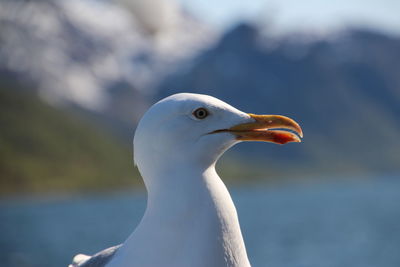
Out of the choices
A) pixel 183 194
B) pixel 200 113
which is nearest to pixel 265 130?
pixel 200 113

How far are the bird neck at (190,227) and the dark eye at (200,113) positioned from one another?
35cm

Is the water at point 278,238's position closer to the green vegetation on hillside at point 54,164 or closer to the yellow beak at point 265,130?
the green vegetation on hillside at point 54,164

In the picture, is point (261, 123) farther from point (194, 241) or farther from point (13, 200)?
point (13, 200)

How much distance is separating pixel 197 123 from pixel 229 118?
232mm

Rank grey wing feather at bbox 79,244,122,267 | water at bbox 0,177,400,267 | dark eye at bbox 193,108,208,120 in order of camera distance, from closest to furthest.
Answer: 1. dark eye at bbox 193,108,208,120
2. grey wing feather at bbox 79,244,122,267
3. water at bbox 0,177,400,267

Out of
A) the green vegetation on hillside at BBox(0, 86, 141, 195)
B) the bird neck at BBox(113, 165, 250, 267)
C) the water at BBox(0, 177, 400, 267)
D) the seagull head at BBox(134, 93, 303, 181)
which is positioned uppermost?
the green vegetation on hillside at BBox(0, 86, 141, 195)

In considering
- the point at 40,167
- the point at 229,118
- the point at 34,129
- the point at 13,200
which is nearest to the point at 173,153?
the point at 229,118

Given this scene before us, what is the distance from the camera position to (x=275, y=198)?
171000mm

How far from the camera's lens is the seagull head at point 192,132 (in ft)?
12.1

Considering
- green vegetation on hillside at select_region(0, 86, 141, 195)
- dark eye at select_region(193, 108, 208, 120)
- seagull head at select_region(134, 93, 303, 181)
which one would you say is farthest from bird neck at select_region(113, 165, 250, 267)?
green vegetation on hillside at select_region(0, 86, 141, 195)

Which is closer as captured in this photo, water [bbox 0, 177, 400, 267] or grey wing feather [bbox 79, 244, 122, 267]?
grey wing feather [bbox 79, 244, 122, 267]

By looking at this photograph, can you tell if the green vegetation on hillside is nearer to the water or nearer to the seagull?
the water

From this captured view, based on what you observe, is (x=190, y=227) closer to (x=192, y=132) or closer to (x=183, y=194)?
(x=183, y=194)

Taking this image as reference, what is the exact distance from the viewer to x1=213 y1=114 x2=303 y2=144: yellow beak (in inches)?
153
